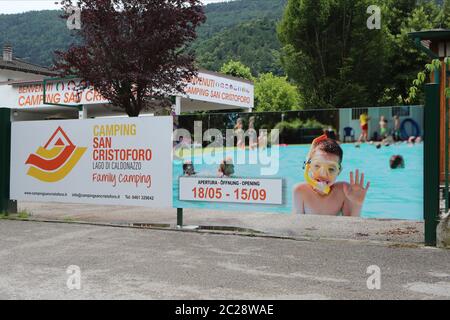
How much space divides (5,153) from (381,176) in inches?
328

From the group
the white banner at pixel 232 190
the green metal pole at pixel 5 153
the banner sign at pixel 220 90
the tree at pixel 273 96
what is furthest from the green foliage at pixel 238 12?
the white banner at pixel 232 190

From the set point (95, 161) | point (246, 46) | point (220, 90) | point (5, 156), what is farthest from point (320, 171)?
point (246, 46)

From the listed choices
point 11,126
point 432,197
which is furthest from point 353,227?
point 11,126

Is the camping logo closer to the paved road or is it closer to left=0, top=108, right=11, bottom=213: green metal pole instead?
left=0, top=108, right=11, bottom=213: green metal pole

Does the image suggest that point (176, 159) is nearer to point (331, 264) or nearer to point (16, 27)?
point (331, 264)

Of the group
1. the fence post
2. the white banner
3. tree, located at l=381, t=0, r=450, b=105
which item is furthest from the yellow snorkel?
tree, located at l=381, t=0, r=450, b=105

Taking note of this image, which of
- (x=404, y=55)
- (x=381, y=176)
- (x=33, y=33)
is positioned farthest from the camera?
(x=33, y=33)

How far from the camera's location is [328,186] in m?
9.23

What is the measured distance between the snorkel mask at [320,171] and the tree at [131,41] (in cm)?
585

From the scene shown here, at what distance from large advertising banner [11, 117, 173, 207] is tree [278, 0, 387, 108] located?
20258 mm

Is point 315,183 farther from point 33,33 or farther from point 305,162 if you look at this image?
point 33,33

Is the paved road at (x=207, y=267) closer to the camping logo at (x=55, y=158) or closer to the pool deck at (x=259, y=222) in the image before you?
the pool deck at (x=259, y=222)

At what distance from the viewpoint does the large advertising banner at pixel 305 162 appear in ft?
28.7

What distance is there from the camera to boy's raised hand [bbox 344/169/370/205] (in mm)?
9047
